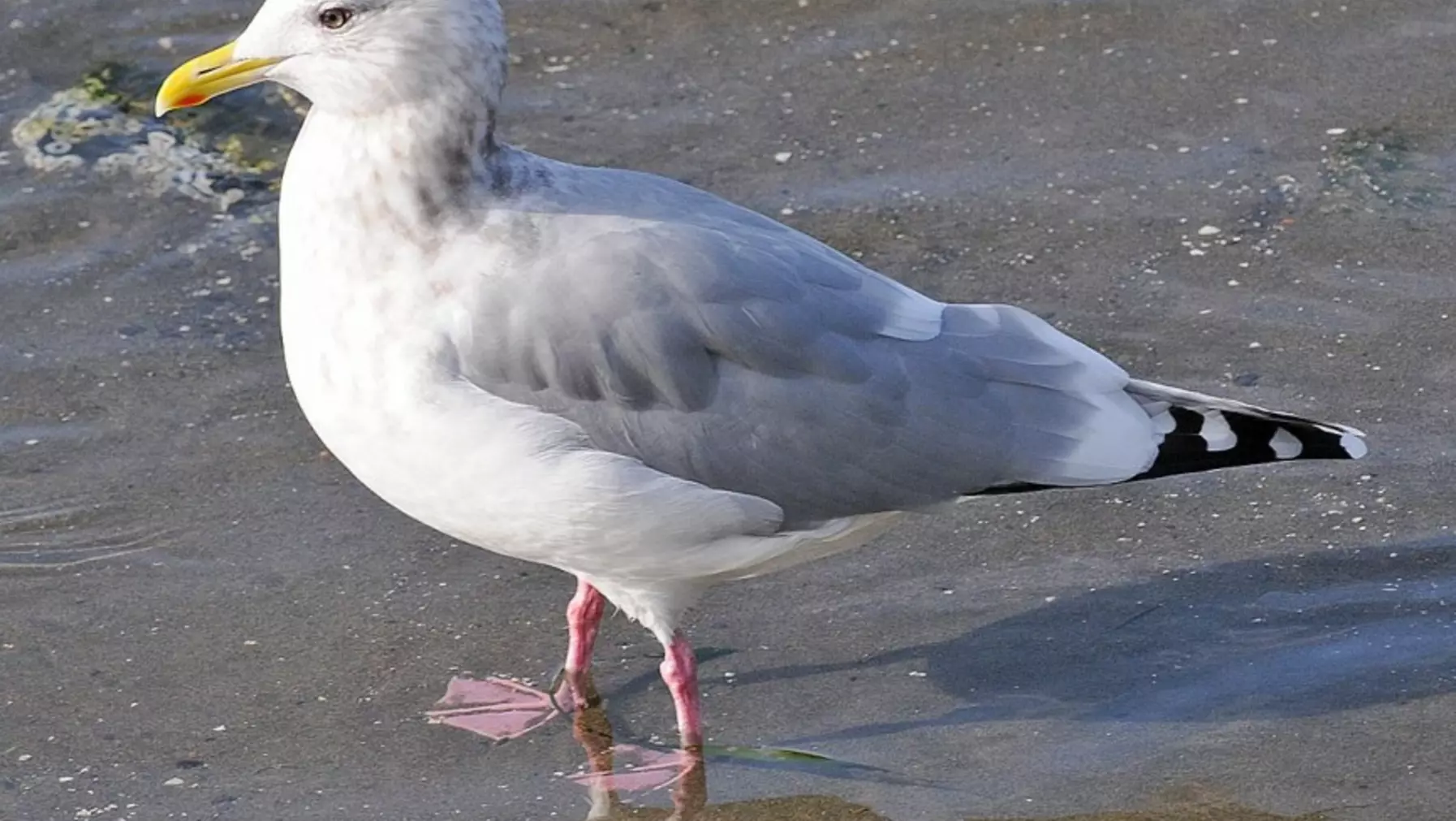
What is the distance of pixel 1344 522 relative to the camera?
535 cm

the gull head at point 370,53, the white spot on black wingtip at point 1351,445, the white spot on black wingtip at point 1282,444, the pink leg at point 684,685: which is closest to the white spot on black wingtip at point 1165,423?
the white spot on black wingtip at point 1282,444

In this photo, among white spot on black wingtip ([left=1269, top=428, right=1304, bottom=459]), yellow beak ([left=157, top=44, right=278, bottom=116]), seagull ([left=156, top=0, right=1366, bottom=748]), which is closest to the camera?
seagull ([left=156, top=0, right=1366, bottom=748])

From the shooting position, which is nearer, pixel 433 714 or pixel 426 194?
pixel 426 194

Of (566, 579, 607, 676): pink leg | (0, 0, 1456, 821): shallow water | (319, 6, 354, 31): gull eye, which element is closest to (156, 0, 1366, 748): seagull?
(319, 6, 354, 31): gull eye

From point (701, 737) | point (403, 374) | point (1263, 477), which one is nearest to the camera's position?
point (403, 374)

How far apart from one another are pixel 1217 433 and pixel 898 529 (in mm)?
987

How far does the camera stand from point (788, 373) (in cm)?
454

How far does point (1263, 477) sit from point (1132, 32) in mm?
2610

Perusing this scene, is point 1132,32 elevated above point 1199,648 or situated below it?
above

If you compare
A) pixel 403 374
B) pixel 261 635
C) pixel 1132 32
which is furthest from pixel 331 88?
pixel 1132 32

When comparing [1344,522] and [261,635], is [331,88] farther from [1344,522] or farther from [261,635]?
[1344,522]

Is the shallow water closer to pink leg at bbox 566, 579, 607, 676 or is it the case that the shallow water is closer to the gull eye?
pink leg at bbox 566, 579, 607, 676

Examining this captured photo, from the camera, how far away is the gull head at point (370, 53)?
4410mm

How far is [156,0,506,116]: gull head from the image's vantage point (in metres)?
4.41
